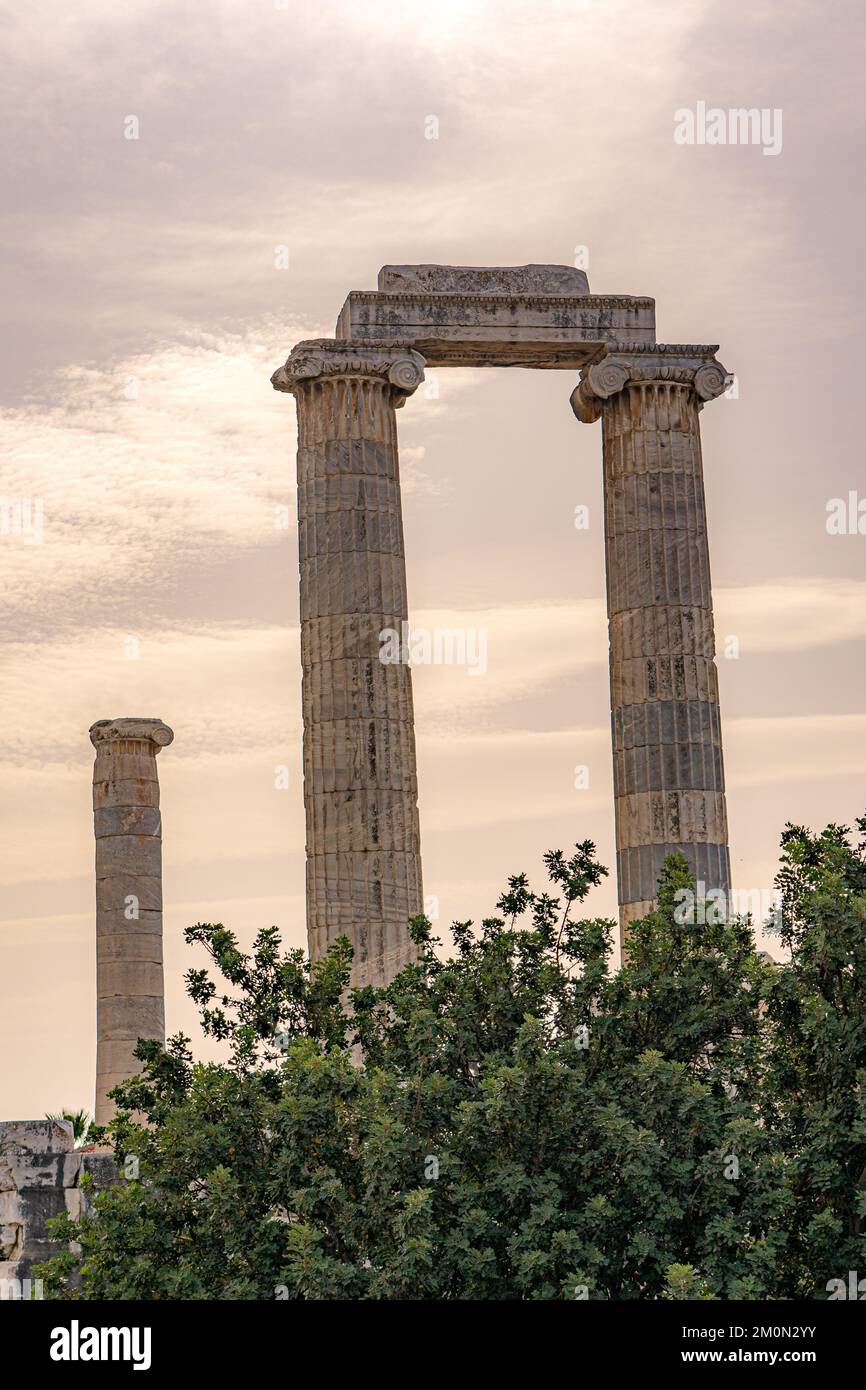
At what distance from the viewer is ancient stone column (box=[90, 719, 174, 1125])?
129 ft

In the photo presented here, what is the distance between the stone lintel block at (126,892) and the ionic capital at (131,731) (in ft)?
7.78

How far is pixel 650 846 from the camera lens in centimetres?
3341

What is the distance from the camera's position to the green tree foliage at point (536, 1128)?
17234 millimetres

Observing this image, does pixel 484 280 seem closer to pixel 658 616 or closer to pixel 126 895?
pixel 658 616

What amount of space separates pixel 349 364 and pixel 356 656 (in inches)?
174

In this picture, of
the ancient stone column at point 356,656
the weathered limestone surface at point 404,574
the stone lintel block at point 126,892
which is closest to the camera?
the ancient stone column at point 356,656

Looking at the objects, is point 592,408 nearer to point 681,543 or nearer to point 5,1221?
point 681,543

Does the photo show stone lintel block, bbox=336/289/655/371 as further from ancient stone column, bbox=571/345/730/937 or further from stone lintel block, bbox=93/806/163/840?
stone lintel block, bbox=93/806/163/840

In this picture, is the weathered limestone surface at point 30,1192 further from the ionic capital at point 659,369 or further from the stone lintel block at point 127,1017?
the ionic capital at point 659,369

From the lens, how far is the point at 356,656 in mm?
32438

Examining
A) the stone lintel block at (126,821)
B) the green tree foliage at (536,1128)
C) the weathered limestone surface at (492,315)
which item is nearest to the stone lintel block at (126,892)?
the stone lintel block at (126,821)

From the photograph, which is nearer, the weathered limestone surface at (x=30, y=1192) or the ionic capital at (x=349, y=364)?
the weathered limestone surface at (x=30, y=1192)

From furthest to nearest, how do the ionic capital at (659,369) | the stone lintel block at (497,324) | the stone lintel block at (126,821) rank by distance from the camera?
the stone lintel block at (126,821), the ionic capital at (659,369), the stone lintel block at (497,324)
